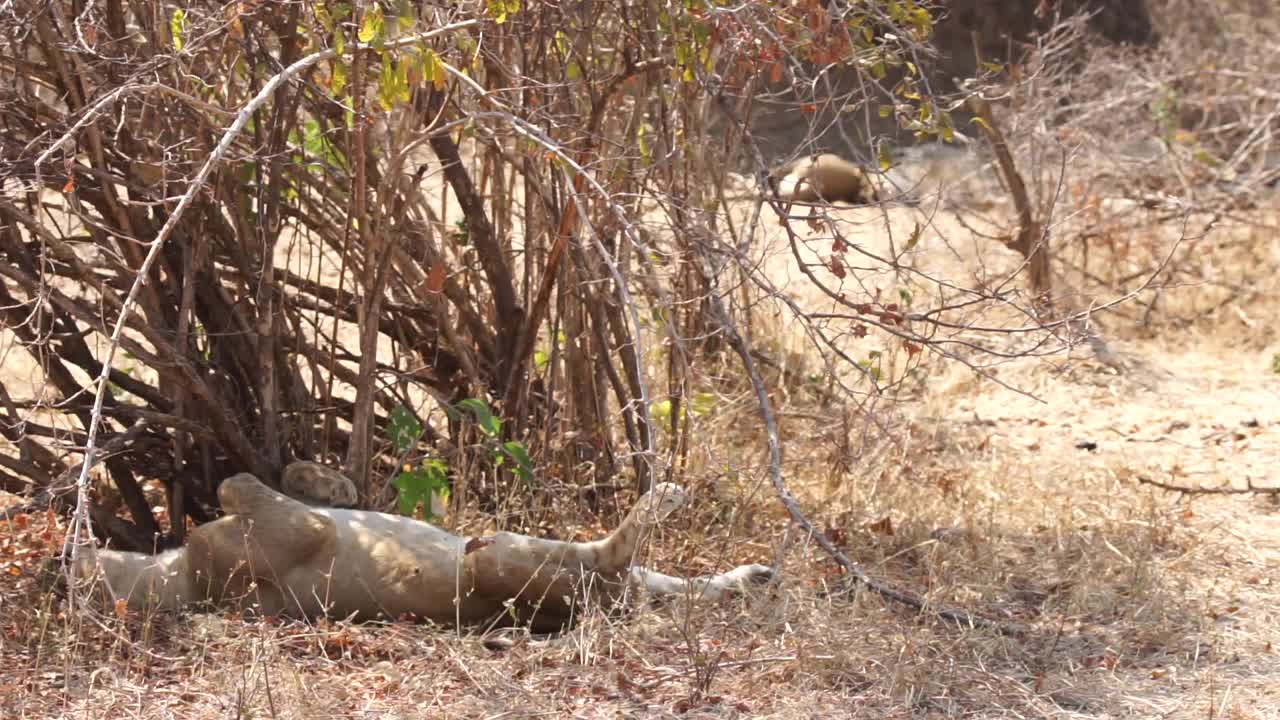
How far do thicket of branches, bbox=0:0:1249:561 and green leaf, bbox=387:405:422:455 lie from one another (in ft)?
Result: 0.05

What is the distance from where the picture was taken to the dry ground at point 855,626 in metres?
3.59

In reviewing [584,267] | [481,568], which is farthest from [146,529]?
[584,267]

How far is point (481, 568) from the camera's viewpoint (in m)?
3.93

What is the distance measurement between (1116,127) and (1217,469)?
11.0 feet

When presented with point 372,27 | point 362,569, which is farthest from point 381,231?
point 372,27

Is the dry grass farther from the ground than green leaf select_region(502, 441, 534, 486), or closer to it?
closer to it

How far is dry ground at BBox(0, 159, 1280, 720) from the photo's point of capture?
3588 millimetres

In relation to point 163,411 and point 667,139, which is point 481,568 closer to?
point 163,411

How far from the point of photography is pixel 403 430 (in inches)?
177

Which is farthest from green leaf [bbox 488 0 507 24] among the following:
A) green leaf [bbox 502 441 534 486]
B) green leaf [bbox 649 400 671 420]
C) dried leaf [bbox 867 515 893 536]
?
dried leaf [bbox 867 515 893 536]

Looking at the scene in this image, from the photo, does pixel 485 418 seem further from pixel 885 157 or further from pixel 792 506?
pixel 885 157

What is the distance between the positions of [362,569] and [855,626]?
1.32 metres

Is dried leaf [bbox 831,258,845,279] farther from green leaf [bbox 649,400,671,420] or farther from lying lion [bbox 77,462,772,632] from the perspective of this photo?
green leaf [bbox 649,400,671,420]

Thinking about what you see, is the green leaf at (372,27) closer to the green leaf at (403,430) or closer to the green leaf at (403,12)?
the green leaf at (403,12)
